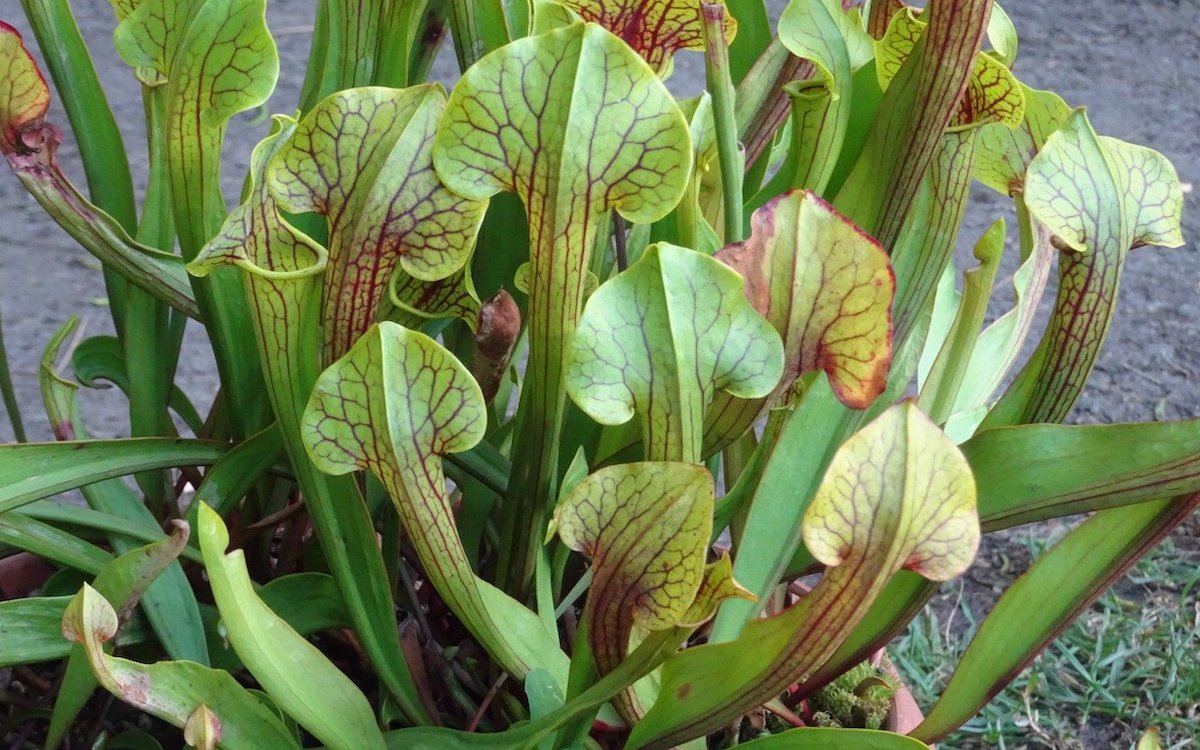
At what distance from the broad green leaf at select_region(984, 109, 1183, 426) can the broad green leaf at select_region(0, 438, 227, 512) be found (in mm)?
388

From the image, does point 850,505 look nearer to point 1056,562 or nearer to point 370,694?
point 1056,562

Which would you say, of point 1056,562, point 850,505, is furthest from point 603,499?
point 1056,562

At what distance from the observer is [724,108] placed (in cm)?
42

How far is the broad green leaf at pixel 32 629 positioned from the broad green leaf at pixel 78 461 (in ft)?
0.17

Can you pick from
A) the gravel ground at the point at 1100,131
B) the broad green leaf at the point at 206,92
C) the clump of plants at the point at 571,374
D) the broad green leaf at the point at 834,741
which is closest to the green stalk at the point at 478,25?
the clump of plants at the point at 571,374

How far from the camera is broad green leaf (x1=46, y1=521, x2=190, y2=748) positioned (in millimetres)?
411

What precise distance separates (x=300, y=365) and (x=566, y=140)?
0.48 ft

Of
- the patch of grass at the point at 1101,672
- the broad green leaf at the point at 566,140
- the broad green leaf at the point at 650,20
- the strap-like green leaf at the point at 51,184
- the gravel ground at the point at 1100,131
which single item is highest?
the broad green leaf at the point at 650,20

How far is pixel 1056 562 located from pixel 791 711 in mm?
165

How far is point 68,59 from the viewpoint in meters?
0.57

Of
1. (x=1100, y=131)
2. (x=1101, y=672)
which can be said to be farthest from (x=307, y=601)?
(x=1100, y=131)

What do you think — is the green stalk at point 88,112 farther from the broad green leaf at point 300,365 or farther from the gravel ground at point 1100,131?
the gravel ground at point 1100,131

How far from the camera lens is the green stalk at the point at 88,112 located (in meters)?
0.55

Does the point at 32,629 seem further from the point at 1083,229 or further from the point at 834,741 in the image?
the point at 1083,229
